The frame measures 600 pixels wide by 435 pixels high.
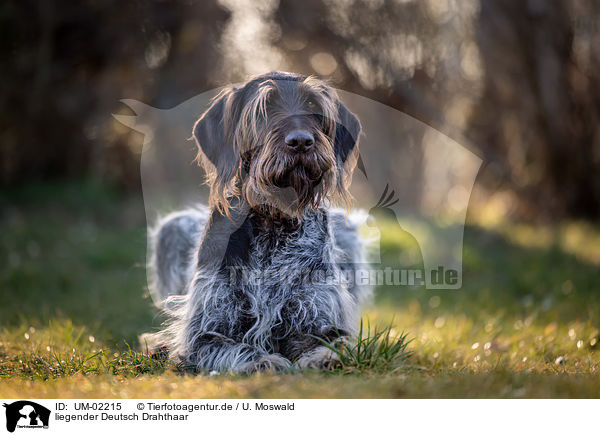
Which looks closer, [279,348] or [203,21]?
[279,348]

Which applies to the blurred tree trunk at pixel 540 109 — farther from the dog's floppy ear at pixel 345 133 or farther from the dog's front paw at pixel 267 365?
the dog's front paw at pixel 267 365

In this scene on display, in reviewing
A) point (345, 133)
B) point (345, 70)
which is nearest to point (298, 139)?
point (345, 133)

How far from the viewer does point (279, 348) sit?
3809 mm

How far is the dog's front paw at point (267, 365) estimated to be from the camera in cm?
338

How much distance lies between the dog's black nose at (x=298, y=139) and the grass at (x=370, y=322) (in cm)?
136

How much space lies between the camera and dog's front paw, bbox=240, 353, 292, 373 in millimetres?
3383

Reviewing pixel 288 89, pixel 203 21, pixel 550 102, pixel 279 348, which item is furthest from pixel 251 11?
pixel 550 102

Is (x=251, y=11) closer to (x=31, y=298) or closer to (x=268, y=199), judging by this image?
(x=268, y=199)

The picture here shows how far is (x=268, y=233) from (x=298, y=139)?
758 mm

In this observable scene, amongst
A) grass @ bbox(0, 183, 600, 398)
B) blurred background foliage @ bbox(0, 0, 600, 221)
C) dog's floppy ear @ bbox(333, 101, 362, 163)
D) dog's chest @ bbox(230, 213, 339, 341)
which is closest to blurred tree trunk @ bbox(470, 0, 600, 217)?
blurred background foliage @ bbox(0, 0, 600, 221)

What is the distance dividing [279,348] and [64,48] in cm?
795
